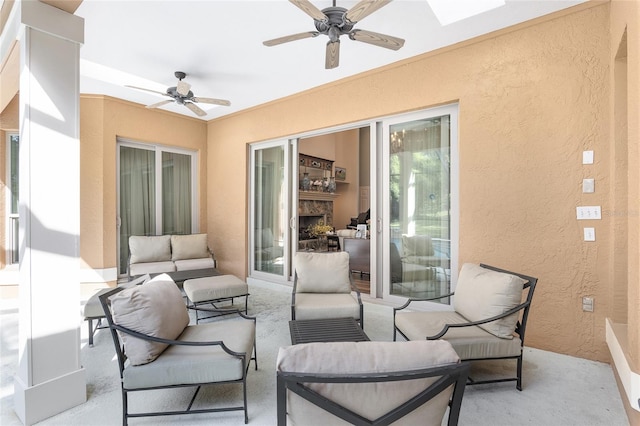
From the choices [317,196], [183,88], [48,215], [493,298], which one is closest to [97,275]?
[183,88]

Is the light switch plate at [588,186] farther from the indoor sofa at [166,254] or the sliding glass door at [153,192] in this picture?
the sliding glass door at [153,192]

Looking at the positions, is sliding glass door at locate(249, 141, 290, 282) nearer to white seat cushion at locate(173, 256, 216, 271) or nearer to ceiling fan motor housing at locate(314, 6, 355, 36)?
white seat cushion at locate(173, 256, 216, 271)

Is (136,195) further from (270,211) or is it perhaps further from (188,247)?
(270,211)

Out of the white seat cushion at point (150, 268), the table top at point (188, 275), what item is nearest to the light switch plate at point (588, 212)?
the table top at point (188, 275)

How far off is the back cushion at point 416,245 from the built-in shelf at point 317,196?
4.16 meters

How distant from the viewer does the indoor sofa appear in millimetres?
4668

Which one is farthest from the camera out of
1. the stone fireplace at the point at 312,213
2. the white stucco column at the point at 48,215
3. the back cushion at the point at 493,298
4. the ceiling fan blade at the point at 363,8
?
the stone fireplace at the point at 312,213

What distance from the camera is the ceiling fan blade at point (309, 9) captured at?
2.12 metres

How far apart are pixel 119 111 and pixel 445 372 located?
19.2 ft

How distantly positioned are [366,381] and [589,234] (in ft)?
9.29

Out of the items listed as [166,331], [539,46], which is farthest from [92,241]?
[539,46]

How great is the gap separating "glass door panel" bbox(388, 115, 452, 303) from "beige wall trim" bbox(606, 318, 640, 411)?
4.94ft

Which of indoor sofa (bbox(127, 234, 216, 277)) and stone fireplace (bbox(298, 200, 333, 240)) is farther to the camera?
stone fireplace (bbox(298, 200, 333, 240))

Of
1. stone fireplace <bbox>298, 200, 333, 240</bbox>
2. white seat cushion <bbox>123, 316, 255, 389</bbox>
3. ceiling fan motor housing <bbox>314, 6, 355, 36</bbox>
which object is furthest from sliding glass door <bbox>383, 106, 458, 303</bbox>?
stone fireplace <bbox>298, 200, 333, 240</bbox>
